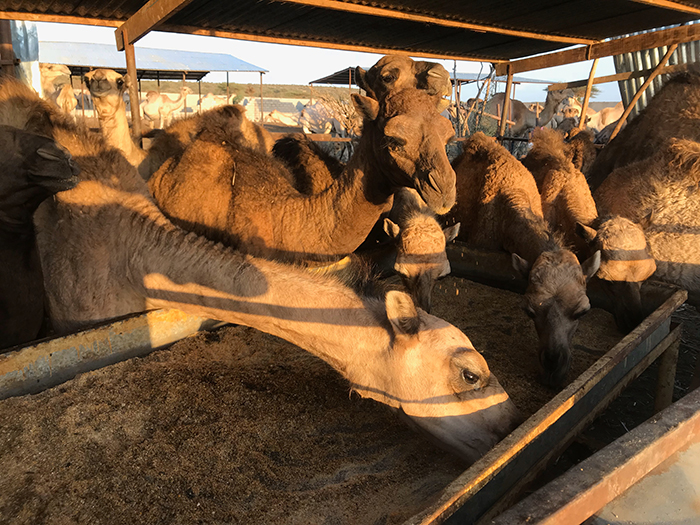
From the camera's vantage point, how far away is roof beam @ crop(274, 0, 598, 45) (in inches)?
218

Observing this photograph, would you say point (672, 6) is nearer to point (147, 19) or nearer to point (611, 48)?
point (611, 48)

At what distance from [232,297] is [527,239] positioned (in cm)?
312

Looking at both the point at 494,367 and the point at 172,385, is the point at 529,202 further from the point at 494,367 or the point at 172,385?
the point at 172,385

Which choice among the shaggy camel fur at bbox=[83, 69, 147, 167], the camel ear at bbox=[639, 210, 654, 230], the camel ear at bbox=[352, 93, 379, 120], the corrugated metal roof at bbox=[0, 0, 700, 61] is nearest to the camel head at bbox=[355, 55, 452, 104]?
the camel ear at bbox=[352, 93, 379, 120]

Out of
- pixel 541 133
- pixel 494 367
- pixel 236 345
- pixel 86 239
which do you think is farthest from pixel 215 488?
pixel 541 133

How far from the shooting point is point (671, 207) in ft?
16.6

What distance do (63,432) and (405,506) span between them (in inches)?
65.9

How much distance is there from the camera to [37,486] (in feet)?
6.72

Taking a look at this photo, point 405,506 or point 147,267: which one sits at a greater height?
point 147,267

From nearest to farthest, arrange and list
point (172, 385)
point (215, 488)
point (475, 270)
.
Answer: point (215, 488), point (172, 385), point (475, 270)

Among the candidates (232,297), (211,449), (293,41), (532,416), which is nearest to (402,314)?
(532,416)

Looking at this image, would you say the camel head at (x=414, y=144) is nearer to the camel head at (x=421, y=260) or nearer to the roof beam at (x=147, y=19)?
the camel head at (x=421, y=260)

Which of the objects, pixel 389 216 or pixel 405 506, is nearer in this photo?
pixel 405 506

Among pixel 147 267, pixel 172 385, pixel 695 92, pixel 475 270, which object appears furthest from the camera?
pixel 695 92
